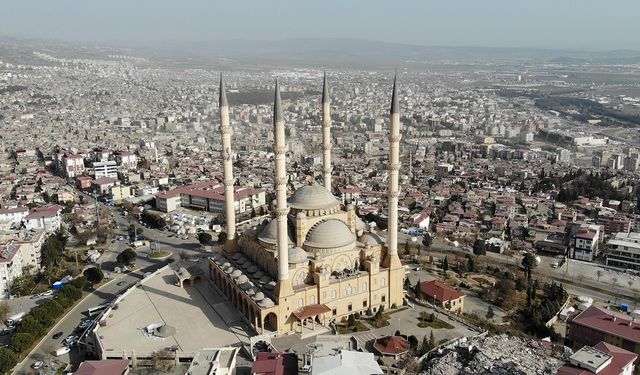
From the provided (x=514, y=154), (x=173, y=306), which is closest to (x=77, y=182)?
(x=173, y=306)

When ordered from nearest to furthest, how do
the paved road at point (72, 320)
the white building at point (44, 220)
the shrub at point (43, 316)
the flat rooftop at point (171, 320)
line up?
the flat rooftop at point (171, 320) → the paved road at point (72, 320) → the shrub at point (43, 316) → the white building at point (44, 220)

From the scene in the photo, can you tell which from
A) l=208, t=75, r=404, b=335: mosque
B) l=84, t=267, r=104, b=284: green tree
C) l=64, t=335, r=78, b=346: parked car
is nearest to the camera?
l=208, t=75, r=404, b=335: mosque

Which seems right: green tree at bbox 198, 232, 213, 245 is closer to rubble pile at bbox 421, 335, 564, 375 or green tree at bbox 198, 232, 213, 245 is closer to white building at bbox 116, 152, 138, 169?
rubble pile at bbox 421, 335, 564, 375

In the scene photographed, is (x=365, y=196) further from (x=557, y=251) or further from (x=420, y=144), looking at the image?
(x=420, y=144)

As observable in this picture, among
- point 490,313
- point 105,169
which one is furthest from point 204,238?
point 105,169

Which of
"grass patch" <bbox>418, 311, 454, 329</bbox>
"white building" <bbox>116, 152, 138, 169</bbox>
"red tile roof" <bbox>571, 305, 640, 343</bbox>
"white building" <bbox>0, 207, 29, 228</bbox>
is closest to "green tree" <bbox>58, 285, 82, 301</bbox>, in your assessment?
"white building" <bbox>0, 207, 29, 228</bbox>

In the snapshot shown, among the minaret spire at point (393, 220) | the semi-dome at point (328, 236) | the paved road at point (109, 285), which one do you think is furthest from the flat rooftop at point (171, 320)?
the minaret spire at point (393, 220)

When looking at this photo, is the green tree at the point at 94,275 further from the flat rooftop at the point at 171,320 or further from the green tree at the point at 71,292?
the flat rooftop at the point at 171,320
